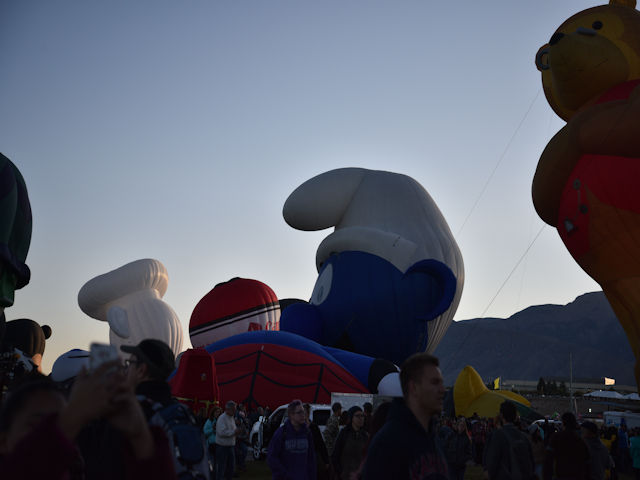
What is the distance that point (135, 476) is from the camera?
1.92 meters

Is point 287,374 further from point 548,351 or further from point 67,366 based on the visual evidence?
point 548,351

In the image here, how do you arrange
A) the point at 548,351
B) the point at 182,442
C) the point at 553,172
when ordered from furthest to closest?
1. the point at 548,351
2. the point at 553,172
3. the point at 182,442

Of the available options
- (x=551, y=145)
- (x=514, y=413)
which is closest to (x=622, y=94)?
(x=551, y=145)

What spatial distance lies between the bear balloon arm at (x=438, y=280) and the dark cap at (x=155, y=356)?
50.4 feet

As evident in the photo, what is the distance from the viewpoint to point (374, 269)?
60.0 ft

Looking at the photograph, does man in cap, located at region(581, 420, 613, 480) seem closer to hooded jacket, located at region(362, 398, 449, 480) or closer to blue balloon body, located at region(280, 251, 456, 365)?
hooded jacket, located at region(362, 398, 449, 480)

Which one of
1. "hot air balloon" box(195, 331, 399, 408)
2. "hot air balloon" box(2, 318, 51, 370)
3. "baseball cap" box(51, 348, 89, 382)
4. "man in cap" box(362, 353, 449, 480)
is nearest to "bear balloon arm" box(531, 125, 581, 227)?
"hot air balloon" box(195, 331, 399, 408)

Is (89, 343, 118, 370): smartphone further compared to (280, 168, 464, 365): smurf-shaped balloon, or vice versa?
(280, 168, 464, 365): smurf-shaped balloon

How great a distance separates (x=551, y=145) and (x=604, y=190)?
1.35 meters

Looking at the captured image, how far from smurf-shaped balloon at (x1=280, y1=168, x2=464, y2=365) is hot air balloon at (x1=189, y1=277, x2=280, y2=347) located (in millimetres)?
4682

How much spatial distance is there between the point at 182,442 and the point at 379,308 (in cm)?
1562

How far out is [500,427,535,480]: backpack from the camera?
17.3ft

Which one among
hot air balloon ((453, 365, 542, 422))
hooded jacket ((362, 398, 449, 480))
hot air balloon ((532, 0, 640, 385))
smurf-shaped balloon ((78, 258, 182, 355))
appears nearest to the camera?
hooded jacket ((362, 398, 449, 480))

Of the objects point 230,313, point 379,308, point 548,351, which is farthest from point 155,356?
point 548,351
